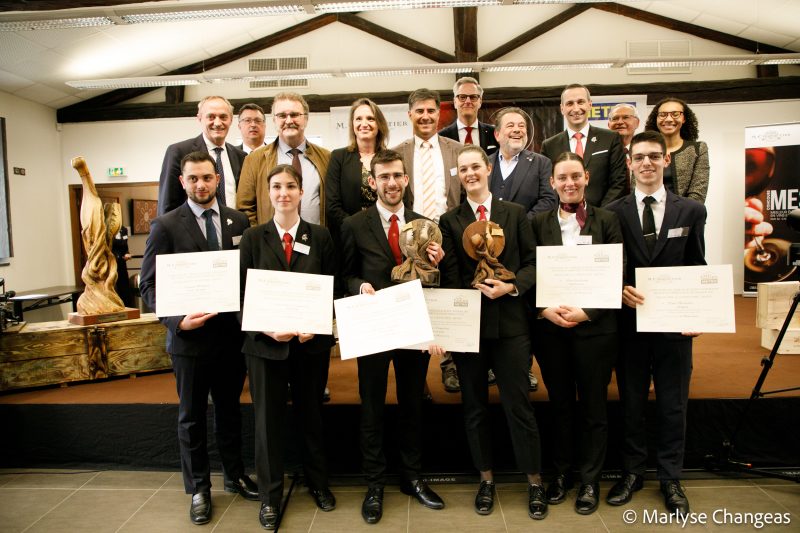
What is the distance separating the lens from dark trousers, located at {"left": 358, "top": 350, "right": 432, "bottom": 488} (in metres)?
2.48

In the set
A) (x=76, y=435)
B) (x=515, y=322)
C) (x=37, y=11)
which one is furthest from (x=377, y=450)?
(x=37, y=11)

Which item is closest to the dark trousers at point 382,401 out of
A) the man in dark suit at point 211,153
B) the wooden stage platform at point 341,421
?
the wooden stage platform at point 341,421

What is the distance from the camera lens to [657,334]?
2484 mm

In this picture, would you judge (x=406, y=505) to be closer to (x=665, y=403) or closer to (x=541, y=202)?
(x=665, y=403)

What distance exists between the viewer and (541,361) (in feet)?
8.56

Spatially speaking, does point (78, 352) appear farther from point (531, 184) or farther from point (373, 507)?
point (531, 184)

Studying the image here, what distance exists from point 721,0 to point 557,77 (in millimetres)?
2340

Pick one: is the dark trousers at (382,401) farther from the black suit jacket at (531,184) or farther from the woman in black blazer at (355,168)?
the black suit jacket at (531,184)

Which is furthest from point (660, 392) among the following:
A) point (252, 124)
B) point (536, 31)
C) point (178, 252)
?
point (536, 31)

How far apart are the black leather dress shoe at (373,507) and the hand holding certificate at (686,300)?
1.49 meters

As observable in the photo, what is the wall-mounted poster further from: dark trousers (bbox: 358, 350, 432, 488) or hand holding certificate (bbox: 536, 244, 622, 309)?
dark trousers (bbox: 358, 350, 432, 488)

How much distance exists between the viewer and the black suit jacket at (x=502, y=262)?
238 centimetres

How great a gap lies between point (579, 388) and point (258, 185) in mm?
2020

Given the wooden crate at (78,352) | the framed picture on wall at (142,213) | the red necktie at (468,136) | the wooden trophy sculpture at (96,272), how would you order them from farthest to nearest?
the framed picture on wall at (142,213), the wooden trophy sculpture at (96,272), the wooden crate at (78,352), the red necktie at (468,136)
